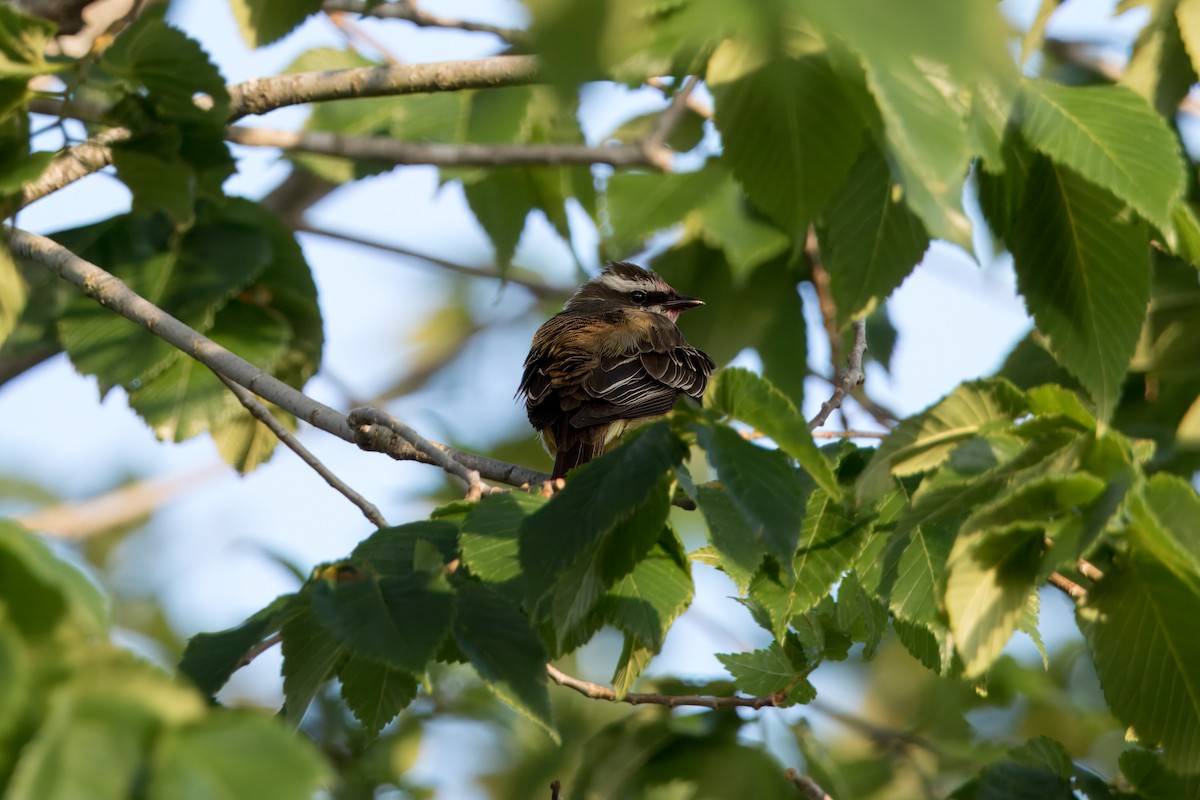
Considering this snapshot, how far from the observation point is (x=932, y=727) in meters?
6.41

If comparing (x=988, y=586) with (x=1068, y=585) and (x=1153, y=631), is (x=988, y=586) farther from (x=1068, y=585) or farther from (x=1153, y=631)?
(x=1068, y=585)

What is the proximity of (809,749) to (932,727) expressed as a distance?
2336 millimetres

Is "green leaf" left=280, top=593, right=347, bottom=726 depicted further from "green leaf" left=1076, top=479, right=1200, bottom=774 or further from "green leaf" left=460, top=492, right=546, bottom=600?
"green leaf" left=1076, top=479, right=1200, bottom=774

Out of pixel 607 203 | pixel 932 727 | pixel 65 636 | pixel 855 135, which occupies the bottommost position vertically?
pixel 932 727

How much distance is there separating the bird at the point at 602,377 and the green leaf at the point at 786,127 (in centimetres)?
248

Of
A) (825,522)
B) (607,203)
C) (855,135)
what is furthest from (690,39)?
(607,203)

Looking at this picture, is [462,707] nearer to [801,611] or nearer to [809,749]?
[809,749]

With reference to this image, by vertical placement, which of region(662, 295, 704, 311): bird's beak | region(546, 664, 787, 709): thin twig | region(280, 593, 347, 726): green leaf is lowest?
region(662, 295, 704, 311): bird's beak

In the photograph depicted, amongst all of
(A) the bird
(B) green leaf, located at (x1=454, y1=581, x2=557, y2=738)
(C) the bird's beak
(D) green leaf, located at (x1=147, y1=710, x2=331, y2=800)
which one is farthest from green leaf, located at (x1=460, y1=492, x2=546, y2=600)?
(C) the bird's beak

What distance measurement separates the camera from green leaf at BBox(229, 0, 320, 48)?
15.4 feet

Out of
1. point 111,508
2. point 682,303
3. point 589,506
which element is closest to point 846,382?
point 589,506

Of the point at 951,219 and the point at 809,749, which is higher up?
the point at 951,219

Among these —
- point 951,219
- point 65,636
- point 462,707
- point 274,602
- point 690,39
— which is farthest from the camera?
point 462,707

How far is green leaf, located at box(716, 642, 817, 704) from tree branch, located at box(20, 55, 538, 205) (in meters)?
1.97
